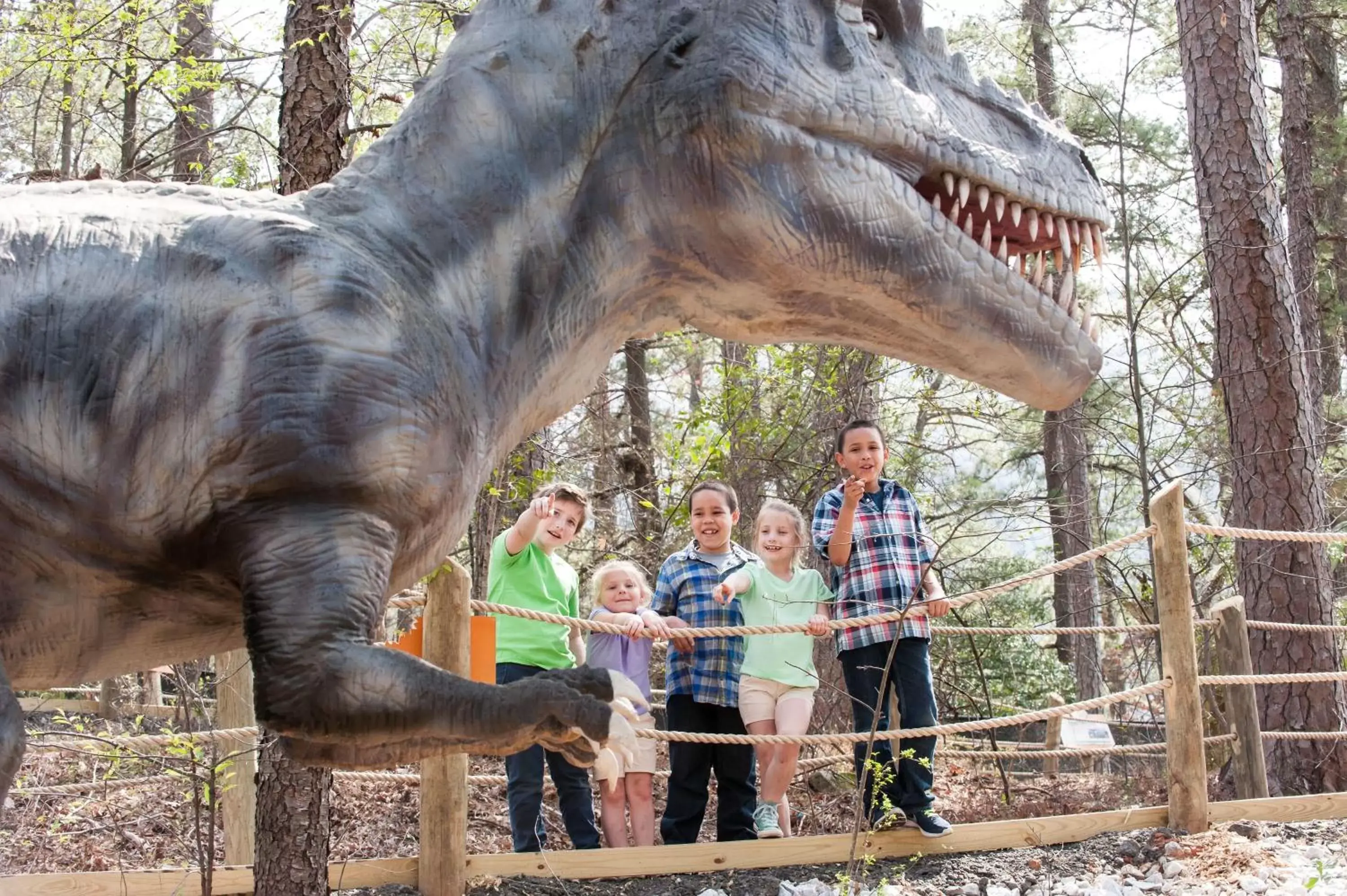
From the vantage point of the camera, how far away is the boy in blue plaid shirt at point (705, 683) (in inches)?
220

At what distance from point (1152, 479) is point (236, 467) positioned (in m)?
9.02

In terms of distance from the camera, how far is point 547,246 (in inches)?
83.0

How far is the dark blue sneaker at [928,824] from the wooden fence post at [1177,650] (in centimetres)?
140

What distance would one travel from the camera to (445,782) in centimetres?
479

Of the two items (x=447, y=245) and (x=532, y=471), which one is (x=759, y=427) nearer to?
(x=532, y=471)

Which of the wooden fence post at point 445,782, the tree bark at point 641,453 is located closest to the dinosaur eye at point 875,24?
the wooden fence post at point 445,782

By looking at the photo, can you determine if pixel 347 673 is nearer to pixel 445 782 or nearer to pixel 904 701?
pixel 445 782

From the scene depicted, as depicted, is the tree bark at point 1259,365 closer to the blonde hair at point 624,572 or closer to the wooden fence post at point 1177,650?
the wooden fence post at point 1177,650

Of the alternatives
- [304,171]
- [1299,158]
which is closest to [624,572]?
[304,171]

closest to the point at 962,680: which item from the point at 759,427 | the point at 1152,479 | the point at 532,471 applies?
the point at 1152,479

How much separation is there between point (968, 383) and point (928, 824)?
606cm

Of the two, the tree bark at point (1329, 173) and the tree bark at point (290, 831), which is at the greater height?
the tree bark at point (1329, 173)

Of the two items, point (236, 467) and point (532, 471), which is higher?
point (532, 471)

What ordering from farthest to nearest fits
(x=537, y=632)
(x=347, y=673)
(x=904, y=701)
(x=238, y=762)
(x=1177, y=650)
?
(x=1177, y=650)
(x=904, y=701)
(x=537, y=632)
(x=238, y=762)
(x=347, y=673)
